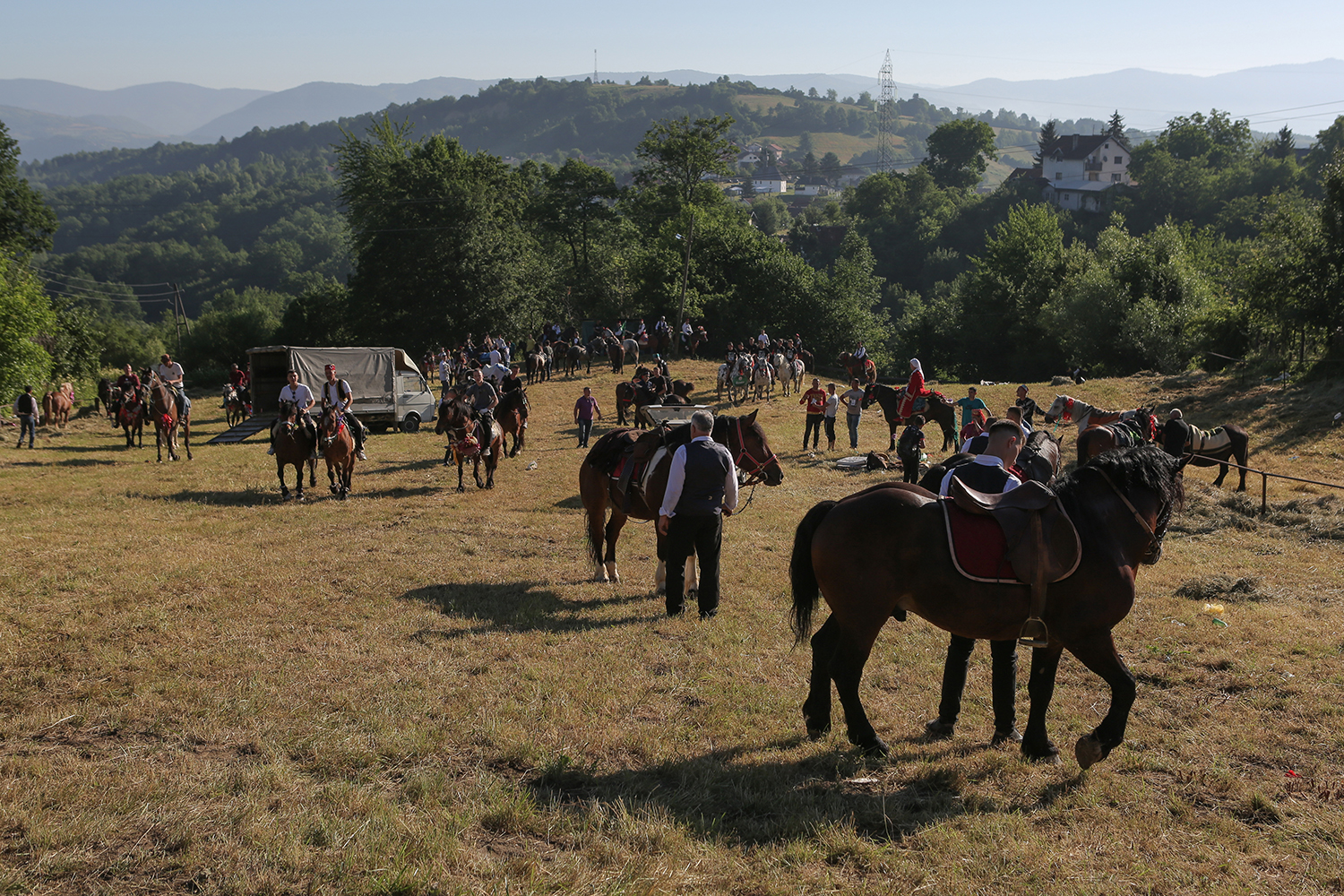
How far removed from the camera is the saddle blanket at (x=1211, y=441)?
59.2 feet

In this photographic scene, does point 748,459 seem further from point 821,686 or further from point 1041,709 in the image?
point 1041,709

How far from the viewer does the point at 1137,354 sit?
4103cm

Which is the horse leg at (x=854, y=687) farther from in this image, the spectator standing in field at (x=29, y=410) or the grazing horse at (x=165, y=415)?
the spectator standing in field at (x=29, y=410)

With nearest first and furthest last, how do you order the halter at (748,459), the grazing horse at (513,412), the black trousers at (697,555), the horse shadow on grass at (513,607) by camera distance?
1. the black trousers at (697,555)
2. the horse shadow on grass at (513,607)
3. the halter at (748,459)
4. the grazing horse at (513,412)

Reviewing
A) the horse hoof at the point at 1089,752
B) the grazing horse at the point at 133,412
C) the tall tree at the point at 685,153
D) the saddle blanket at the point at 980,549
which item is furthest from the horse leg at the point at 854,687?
the tall tree at the point at 685,153

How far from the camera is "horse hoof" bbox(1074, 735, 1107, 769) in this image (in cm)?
543

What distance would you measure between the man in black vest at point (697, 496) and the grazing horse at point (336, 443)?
9341 millimetres

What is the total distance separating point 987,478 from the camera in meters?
6.05

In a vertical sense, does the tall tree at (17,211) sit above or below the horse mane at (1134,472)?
above

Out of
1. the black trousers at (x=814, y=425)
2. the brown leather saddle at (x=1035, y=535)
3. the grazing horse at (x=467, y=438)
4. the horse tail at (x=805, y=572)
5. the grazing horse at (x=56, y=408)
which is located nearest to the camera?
the brown leather saddle at (x=1035, y=535)

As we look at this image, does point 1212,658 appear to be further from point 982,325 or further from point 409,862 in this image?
point 982,325

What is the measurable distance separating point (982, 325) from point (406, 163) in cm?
3876

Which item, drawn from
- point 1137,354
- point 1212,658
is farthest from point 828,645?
point 1137,354

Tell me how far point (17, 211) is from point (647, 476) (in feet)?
144
